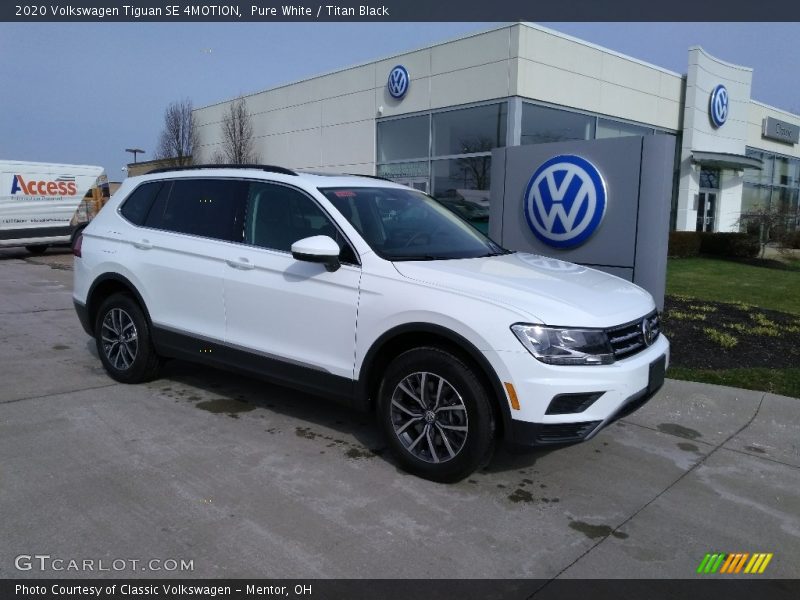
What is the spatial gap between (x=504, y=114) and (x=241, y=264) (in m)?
15.1

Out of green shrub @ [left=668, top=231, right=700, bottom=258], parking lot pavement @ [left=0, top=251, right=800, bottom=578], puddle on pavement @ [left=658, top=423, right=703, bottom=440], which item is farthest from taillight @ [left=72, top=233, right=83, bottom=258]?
green shrub @ [left=668, top=231, right=700, bottom=258]

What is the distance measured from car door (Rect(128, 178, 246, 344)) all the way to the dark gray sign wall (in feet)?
14.0

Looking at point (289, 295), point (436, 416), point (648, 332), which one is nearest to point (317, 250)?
point (289, 295)

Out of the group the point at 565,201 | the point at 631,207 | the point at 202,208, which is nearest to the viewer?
the point at 202,208

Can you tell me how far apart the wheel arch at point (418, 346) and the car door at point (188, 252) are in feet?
4.47

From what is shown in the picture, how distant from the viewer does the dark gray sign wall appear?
6.75 m

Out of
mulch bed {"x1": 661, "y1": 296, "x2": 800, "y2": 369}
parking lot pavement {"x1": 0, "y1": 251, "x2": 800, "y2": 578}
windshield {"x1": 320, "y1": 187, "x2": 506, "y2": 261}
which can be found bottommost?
parking lot pavement {"x1": 0, "y1": 251, "x2": 800, "y2": 578}

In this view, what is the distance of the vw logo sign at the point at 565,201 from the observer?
7207 mm

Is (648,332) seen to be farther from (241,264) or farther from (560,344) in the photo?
(241,264)

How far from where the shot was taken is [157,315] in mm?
5156

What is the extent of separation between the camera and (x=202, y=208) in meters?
5.03

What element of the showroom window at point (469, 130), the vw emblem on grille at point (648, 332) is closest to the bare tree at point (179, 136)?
the showroom window at point (469, 130)

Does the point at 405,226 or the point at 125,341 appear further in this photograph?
the point at 125,341
